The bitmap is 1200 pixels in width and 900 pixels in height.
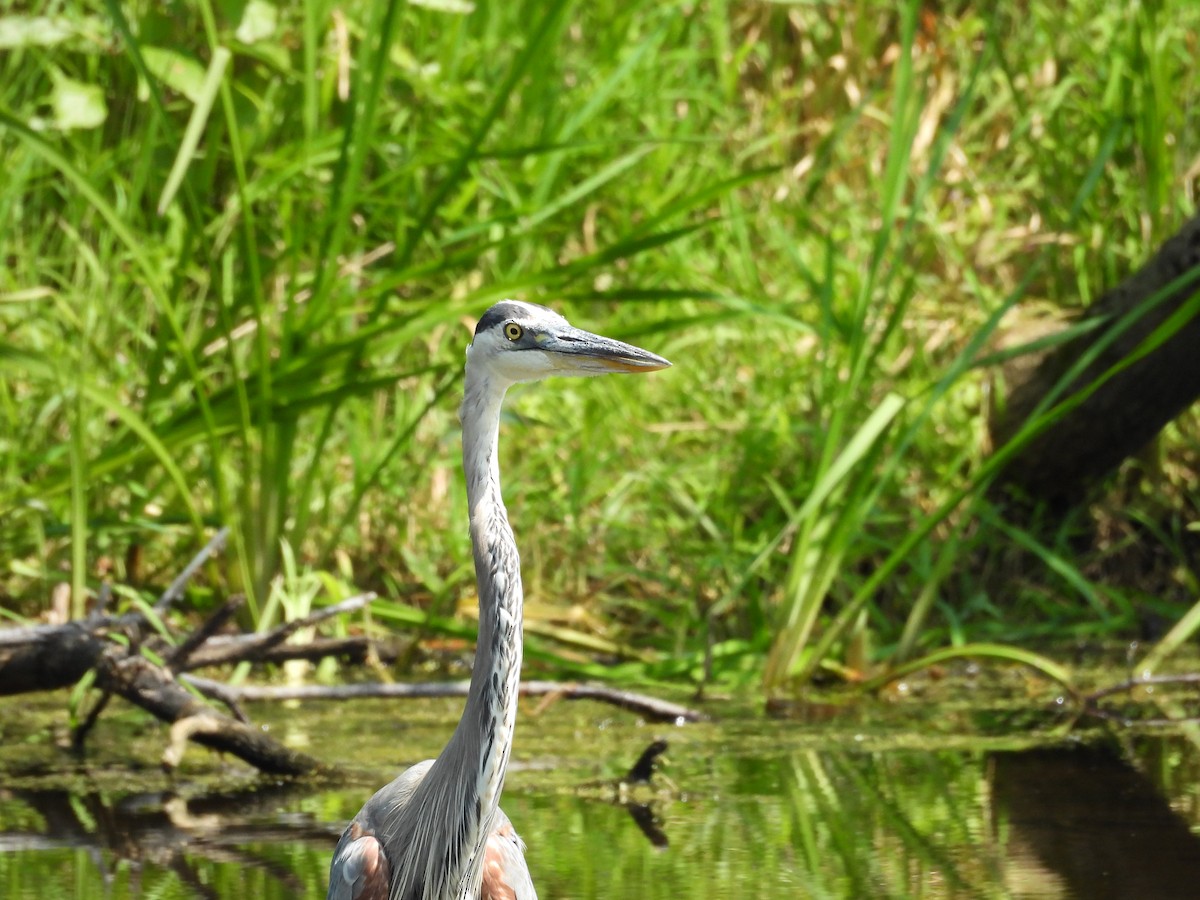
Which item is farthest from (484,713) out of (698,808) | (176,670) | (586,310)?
(586,310)

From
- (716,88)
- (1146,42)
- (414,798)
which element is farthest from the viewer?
(716,88)

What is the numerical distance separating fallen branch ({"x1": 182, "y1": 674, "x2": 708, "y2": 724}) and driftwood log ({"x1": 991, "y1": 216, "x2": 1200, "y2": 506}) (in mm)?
1346

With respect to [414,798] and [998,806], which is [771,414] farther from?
[414,798]

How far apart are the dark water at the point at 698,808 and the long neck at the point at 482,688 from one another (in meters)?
0.43

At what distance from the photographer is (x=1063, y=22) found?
7031 mm

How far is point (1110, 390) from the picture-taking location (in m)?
5.38

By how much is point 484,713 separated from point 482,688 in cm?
4

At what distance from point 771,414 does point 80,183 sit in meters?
2.62

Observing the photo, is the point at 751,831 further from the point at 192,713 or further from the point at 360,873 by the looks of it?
the point at 192,713

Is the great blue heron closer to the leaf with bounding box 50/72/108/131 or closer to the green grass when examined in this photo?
the green grass

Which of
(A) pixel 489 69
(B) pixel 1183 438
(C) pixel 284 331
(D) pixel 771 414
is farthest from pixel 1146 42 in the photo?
(C) pixel 284 331

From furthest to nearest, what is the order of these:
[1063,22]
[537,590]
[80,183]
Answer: [1063,22] < [537,590] < [80,183]

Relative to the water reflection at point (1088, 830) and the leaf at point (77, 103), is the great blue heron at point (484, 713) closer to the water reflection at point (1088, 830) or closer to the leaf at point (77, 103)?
the water reflection at point (1088, 830)

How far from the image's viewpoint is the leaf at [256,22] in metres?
6.05
